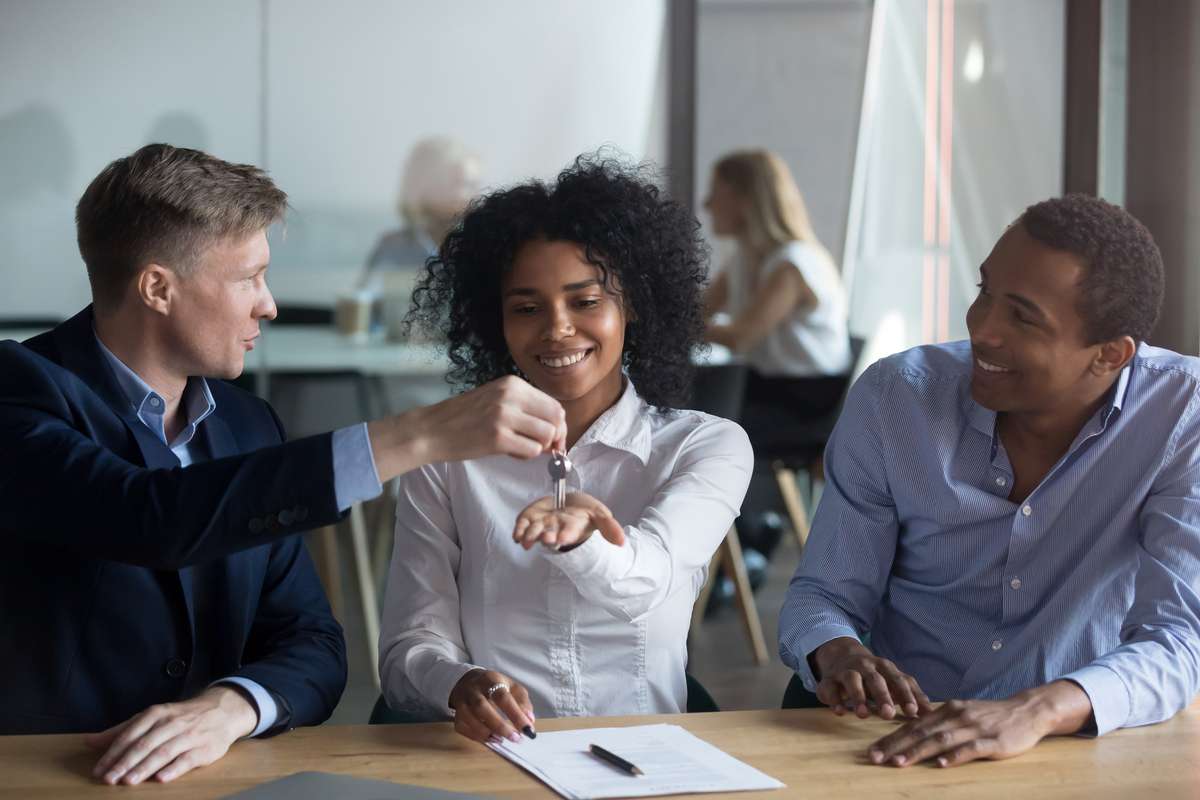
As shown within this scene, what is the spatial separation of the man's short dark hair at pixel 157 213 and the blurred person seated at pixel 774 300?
10.00 ft

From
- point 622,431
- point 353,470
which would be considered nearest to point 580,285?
point 622,431

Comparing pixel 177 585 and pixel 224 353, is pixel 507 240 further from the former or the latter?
pixel 177 585

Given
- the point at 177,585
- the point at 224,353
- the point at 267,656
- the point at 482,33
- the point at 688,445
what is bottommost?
the point at 267,656

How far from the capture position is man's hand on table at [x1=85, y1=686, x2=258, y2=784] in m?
1.35

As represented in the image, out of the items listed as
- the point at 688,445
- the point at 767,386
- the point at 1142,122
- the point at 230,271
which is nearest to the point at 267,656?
the point at 230,271

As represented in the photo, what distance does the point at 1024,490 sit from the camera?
1.97 meters

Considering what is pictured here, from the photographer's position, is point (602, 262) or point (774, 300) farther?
point (774, 300)

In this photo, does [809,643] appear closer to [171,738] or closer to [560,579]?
[560,579]

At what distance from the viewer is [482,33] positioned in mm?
4574

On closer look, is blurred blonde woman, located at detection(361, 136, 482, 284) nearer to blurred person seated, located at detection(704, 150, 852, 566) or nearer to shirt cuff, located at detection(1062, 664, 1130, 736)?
blurred person seated, located at detection(704, 150, 852, 566)

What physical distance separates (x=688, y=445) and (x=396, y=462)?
2.19ft

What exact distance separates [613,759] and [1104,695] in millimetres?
602

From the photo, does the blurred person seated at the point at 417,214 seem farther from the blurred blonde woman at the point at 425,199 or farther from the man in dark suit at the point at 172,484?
the man in dark suit at the point at 172,484

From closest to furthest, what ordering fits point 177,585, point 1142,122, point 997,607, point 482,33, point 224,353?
point 177,585 < point 224,353 < point 997,607 < point 1142,122 < point 482,33
